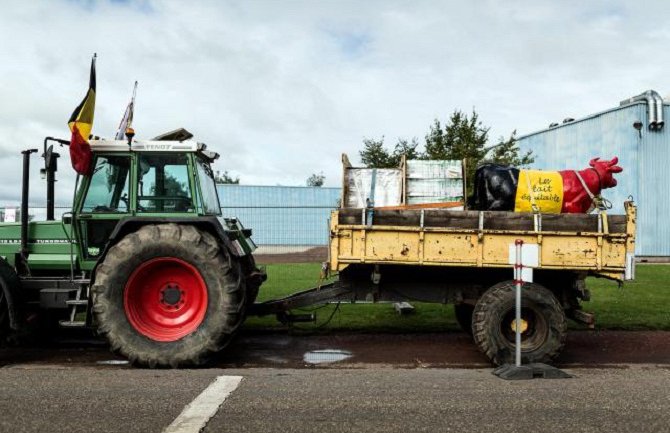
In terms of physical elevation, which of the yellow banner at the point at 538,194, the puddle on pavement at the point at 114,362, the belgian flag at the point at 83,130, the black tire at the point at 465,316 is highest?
the belgian flag at the point at 83,130

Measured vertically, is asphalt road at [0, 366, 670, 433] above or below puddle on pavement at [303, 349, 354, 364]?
above

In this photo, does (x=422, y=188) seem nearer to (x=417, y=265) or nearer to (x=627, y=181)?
(x=417, y=265)

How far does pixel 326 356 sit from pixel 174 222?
8.42 feet

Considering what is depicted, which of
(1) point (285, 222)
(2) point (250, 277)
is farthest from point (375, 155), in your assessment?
(2) point (250, 277)

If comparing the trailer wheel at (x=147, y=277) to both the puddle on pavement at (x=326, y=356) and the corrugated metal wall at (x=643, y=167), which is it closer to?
the puddle on pavement at (x=326, y=356)

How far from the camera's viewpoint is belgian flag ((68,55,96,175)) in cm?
666

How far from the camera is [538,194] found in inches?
285

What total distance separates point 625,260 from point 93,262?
20.8 feet

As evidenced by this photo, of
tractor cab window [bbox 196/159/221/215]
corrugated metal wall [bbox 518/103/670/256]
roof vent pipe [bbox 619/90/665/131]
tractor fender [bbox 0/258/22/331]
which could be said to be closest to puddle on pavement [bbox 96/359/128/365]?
tractor fender [bbox 0/258/22/331]

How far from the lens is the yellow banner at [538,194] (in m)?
7.21

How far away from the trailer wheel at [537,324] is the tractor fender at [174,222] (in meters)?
2.99

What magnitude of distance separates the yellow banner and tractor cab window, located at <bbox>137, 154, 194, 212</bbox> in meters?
4.04

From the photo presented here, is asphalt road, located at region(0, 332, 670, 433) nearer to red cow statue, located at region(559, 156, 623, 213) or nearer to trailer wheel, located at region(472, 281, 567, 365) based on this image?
trailer wheel, located at region(472, 281, 567, 365)

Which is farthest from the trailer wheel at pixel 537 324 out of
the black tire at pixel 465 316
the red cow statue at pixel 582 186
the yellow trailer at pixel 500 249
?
the black tire at pixel 465 316
